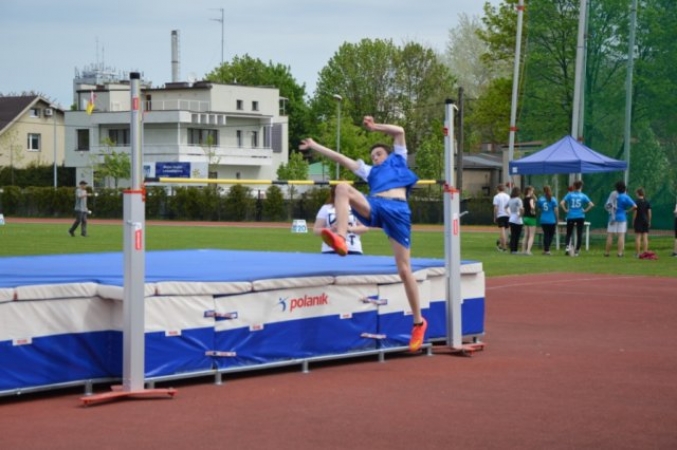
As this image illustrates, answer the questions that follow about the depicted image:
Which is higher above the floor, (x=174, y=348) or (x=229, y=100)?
(x=229, y=100)

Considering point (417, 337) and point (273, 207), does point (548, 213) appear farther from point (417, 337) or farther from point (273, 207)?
point (273, 207)

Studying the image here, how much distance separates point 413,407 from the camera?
830 centimetres

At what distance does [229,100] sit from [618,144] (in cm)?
5369

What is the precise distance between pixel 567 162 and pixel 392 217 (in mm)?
18641

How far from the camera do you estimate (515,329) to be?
13461 millimetres

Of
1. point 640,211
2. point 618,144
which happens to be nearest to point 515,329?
point 640,211

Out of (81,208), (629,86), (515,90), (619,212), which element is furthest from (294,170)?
(619,212)

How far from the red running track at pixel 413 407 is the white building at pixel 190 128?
209 ft

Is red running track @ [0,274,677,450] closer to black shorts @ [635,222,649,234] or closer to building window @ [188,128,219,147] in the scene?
black shorts @ [635,222,649,234]

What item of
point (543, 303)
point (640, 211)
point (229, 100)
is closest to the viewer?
point (543, 303)

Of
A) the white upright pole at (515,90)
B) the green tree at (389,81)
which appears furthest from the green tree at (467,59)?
the white upright pole at (515,90)

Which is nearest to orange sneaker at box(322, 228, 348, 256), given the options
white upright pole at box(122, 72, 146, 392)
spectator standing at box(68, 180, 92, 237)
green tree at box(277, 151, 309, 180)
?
white upright pole at box(122, 72, 146, 392)

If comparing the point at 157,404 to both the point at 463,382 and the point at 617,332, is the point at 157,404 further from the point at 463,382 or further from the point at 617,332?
the point at 617,332

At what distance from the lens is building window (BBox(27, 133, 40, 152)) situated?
87812 mm
